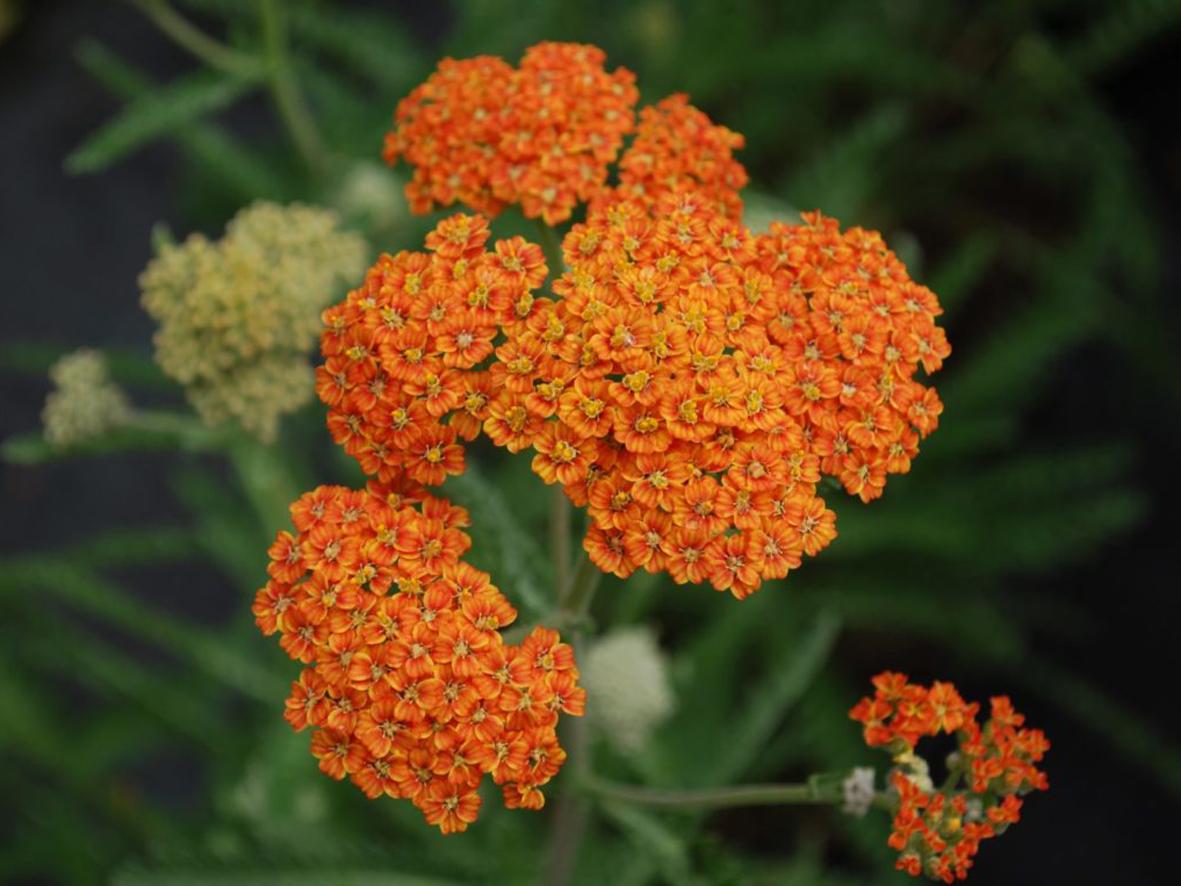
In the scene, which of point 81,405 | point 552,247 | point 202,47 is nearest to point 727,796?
point 552,247

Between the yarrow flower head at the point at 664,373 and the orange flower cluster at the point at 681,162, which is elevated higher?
the orange flower cluster at the point at 681,162

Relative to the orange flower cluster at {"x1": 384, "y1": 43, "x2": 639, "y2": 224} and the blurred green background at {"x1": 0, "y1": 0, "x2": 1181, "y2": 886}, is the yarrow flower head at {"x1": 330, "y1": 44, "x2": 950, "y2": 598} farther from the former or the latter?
the blurred green background at {"x1": 0, "y1": 0, "x2": 1181, "y2": 886}

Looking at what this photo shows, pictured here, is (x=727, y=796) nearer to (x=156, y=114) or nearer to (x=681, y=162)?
(x=681, y=162)

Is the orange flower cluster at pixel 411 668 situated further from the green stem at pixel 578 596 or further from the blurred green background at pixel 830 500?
the blurred green background at pixel 830 500

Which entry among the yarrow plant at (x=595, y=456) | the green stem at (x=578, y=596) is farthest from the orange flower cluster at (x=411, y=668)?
the green stem at (x=578, y=596)

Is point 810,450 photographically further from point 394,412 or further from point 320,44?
point 320,44

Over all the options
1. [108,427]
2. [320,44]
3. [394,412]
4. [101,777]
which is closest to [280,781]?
[108,427]
